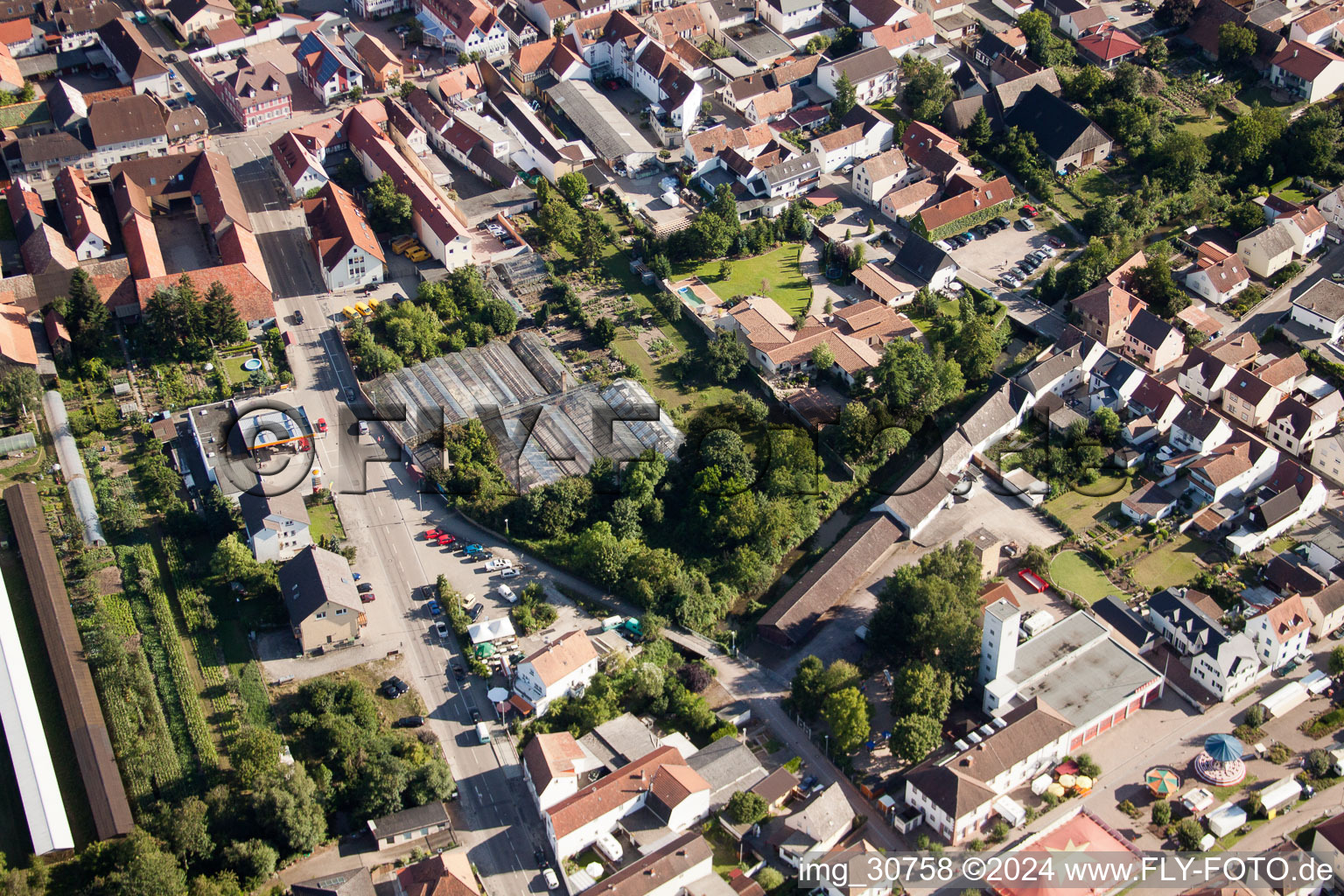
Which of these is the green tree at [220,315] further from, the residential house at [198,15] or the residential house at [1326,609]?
the residential house at [1326,609]

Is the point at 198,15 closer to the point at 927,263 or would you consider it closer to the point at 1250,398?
the point at 927,263

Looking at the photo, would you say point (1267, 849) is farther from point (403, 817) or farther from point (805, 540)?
point (403, 817)

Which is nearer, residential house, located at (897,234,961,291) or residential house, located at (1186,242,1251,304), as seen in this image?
residential house, located at (1186,242,1251,304)

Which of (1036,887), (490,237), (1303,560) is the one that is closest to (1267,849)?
(1036,887)

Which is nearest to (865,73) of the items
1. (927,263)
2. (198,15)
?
(927,263)

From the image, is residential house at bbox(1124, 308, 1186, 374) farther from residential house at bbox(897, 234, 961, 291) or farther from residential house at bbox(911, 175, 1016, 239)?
residential house at bbox(911, 175, 1016, 239)

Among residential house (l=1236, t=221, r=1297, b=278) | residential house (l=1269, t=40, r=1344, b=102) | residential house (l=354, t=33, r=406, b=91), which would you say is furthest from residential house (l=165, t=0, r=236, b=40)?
residential house (l=1269, t=40, r=1344, b=102)

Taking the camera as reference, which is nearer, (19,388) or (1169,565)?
(1169,565)
